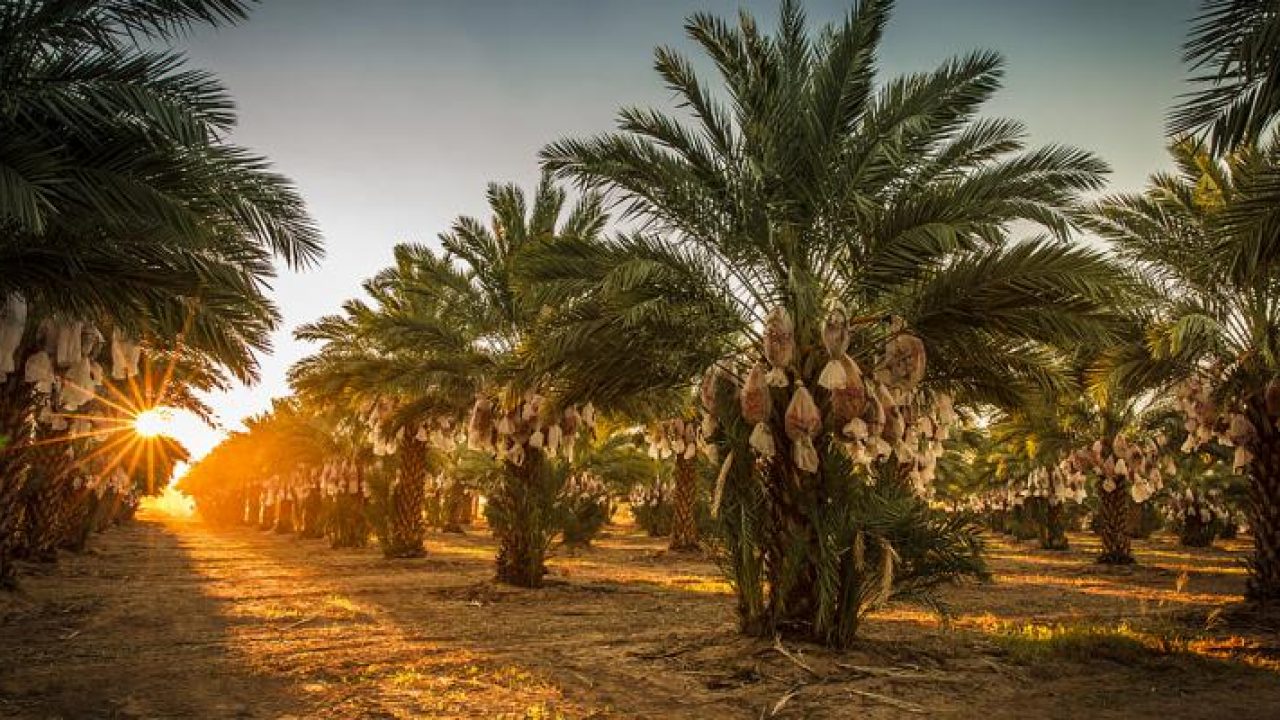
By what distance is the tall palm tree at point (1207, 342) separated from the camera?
9.98 meters

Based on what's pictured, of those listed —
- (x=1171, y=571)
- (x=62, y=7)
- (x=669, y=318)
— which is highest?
(x=62, y=7)

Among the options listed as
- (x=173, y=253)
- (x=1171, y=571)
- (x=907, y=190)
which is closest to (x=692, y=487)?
(x=1171, y=571)

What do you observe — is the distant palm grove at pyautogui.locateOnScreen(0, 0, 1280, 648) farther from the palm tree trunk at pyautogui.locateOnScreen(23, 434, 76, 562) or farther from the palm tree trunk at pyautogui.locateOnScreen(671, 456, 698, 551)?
the palm tree trunk at pyautogui.locateOnScreen(671, 456, 698, 551)

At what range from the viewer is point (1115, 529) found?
773 inches

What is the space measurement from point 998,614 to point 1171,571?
11136mm

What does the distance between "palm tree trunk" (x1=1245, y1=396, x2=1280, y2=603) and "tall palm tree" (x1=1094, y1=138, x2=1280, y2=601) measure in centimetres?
1

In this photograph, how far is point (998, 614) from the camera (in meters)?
11.0

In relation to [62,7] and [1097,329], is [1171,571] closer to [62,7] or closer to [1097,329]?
[1097,329]

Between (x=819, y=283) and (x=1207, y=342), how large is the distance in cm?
617

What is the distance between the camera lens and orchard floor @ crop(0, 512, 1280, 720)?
5.48 meters

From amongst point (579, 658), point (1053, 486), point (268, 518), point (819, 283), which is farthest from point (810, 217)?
point (268, 518)

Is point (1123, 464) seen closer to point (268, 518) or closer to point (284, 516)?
point (284, 516)

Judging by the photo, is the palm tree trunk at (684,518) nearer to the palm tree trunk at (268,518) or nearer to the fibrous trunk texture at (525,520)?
the fibrous trunk texture at (525,520)

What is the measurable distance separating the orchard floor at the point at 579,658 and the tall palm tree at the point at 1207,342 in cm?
215
